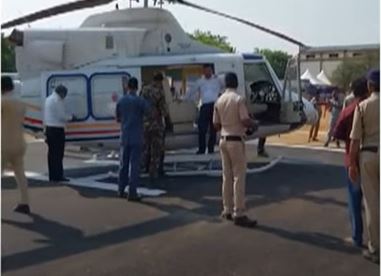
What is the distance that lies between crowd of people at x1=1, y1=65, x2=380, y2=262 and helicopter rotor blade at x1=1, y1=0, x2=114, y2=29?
1860 mm

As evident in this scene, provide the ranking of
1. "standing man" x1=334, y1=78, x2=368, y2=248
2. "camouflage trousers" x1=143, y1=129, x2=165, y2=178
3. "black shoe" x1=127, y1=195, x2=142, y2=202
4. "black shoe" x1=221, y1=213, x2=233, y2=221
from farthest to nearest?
"camouflage trousers" x1=143, y1=129, x2=165, y2=178, "black shoe" x1=127, y1=195, x2=142, y2=202, "black shoe" x1=221, y1=213, x2=233, y2=221, "standing man" x1=334, y1=78, x2=368, y2=248

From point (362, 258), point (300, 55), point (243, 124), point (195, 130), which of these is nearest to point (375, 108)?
point (362, 258)

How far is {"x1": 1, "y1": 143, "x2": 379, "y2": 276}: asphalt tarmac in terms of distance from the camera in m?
5.75

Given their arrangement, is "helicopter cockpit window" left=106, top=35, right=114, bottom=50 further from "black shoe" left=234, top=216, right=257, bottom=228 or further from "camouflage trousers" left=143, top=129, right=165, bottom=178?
"black shoe" left=234, top=216, right=257, bottom=228

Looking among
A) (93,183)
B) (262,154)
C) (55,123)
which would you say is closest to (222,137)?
(93,183)

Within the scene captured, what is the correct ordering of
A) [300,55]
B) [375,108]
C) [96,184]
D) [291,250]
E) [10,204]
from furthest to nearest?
[300,55] < [96,184] < [10,204] < [291,250] < [375,108]

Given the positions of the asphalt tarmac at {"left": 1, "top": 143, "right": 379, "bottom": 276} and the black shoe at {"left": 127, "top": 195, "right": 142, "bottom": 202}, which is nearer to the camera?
the asphalt tarmac at {"left": 1, "top": 143, "right": 379, "bottom": 276}

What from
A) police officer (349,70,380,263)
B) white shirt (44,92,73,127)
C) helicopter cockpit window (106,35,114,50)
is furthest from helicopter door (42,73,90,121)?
police officer (349,70,380,263)

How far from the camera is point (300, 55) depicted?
1159cm

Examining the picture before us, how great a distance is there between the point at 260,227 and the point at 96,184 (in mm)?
3964

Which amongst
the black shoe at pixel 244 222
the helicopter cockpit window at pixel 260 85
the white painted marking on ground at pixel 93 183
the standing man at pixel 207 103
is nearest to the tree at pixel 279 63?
the helicopter cockpit window at pixel 260 85

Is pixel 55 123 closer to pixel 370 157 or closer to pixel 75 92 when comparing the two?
pixel 75 92

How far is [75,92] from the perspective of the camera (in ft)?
38.7

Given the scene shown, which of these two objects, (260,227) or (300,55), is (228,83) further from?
(300,55)
